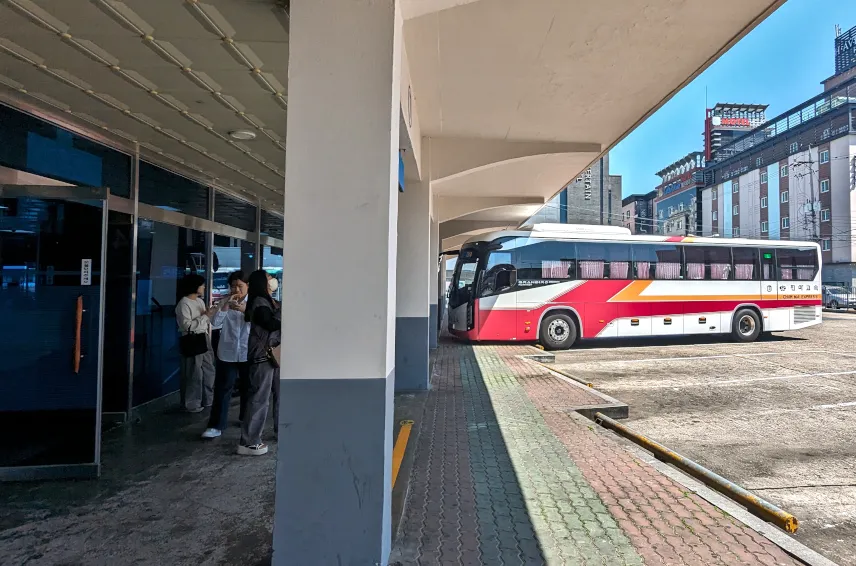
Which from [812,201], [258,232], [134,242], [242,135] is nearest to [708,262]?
[258,232]

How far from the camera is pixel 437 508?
401 cm

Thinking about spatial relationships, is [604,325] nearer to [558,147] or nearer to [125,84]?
[558,147]

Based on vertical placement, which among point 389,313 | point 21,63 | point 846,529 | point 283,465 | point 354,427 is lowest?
point 846,529

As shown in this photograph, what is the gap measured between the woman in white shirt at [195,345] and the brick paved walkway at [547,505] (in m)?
2.89

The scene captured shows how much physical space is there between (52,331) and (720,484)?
596 cm

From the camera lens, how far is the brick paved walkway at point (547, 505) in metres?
3.36

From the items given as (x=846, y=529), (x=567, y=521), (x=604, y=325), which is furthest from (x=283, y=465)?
(x=604, y=325)

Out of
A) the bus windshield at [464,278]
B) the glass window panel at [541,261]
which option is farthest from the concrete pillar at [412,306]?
the glass window panel at [541,261]

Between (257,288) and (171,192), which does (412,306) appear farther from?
(171,192)

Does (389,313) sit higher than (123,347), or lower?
higher

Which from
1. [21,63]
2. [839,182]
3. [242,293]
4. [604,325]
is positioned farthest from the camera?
[839,182]

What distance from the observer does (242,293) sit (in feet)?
18.9

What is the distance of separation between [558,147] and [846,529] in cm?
600

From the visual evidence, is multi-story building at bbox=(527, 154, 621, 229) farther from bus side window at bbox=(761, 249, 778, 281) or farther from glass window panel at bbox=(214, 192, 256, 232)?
glass window panel at bbox=(214, 192, 256, 232)
